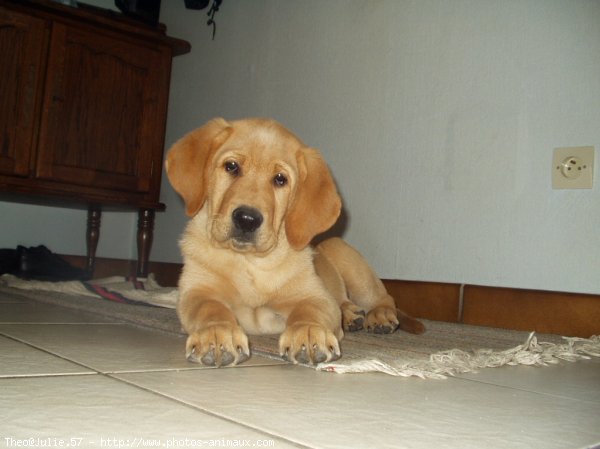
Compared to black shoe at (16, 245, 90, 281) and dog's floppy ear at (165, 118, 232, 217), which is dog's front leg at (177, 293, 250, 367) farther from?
black shoe at (16, 245, 90, 281)

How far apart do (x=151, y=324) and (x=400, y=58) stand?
2257 millimetres

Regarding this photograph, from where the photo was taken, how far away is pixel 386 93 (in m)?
3.67

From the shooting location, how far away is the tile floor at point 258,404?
0.91 metres

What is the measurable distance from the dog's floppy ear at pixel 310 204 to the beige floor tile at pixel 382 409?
0.85m

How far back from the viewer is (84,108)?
4359 mm

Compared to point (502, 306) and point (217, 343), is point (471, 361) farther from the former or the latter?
point (502, 306)

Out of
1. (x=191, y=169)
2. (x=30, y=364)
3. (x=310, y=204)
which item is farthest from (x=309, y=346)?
(x=191, y=169)

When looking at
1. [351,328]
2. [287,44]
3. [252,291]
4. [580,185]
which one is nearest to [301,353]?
[252,291]

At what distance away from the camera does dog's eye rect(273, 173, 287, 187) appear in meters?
2.28

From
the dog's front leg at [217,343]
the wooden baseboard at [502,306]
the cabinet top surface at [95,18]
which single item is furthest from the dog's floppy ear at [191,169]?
the cabinet top surface at [95,18]

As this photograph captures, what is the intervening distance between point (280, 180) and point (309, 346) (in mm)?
844

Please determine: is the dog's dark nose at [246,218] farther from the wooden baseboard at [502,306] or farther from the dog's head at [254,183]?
the wooden baseboard at [502,306]

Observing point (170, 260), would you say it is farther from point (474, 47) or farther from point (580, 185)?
point (580, 185)

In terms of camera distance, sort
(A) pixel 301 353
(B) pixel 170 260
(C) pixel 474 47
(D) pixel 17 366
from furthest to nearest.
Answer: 1. (B) pixel 170 260
2. (C) pixel 474 47
3. (A) pixel 301 353
4. (D) pixel 17 366
